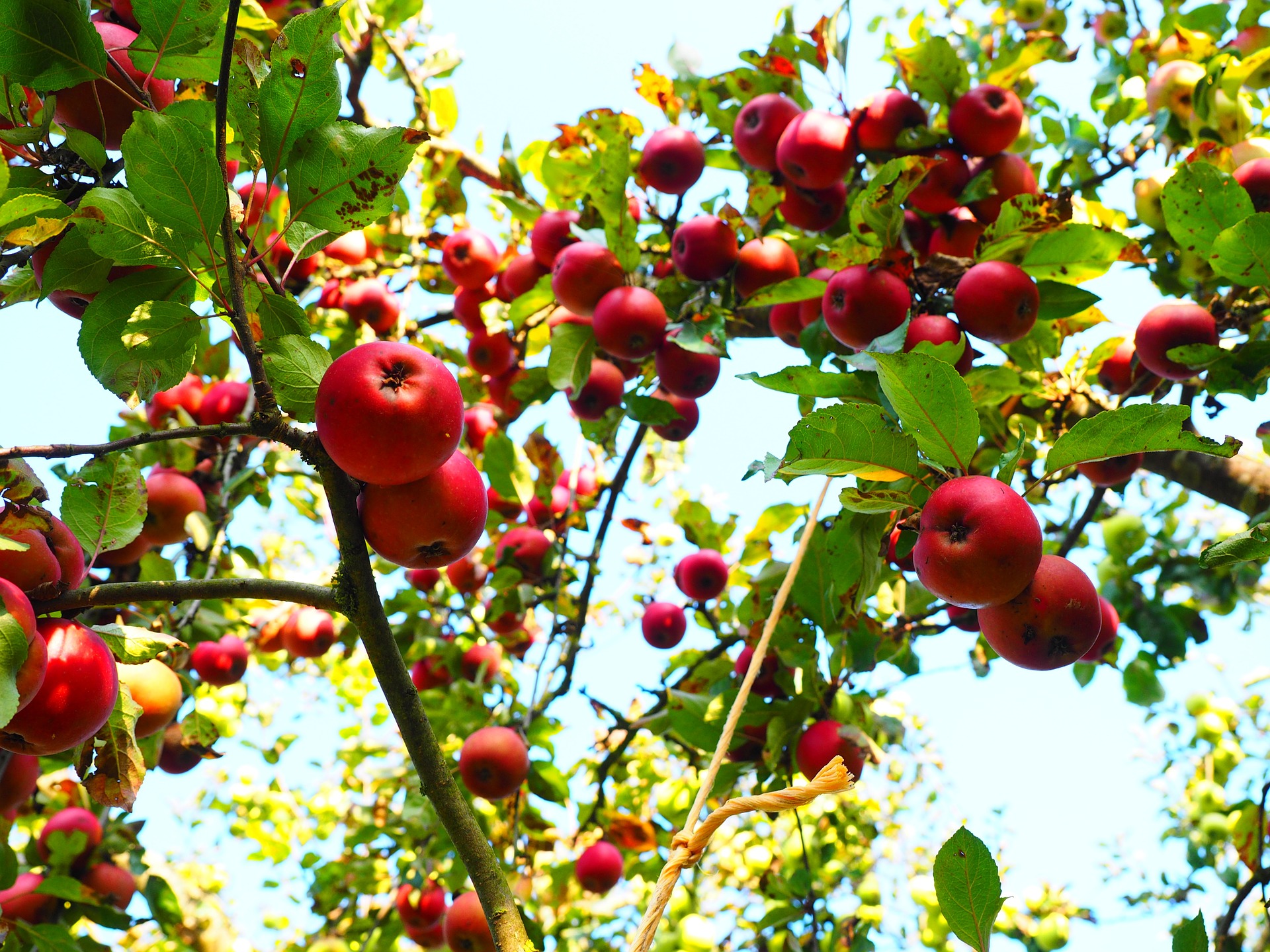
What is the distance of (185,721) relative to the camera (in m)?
1.93

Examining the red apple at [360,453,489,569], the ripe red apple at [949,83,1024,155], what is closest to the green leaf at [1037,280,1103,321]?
the ripe red apple at [949,83,1024,155]

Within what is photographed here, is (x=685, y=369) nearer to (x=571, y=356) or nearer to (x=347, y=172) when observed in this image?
(x=571, y=356)

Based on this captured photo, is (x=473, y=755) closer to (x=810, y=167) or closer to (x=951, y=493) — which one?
(x=951, y=493)

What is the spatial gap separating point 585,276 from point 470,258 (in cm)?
69

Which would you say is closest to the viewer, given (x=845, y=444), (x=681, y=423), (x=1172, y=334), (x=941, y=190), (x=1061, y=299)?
(x=845, y=444)

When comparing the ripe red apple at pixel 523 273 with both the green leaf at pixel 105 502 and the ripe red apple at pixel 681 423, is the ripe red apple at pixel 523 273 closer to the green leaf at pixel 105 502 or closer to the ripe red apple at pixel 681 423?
the ripe red apple at pixel 681 423

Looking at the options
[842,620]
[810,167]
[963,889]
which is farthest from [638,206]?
[963,889]

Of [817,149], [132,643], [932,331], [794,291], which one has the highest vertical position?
[817,149]

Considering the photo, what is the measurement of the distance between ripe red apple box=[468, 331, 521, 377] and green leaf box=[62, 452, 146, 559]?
4.96 feet

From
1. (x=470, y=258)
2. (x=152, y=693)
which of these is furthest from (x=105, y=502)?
(x=470, y=258)

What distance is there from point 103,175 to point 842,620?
5.05ft

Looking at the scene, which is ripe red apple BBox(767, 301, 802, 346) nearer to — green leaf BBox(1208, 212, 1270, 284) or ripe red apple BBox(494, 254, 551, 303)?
ripe red apple BBox(494, 254, 551, 303)

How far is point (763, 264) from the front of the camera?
2.13 meters

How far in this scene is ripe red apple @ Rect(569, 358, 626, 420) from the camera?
7.71ft
